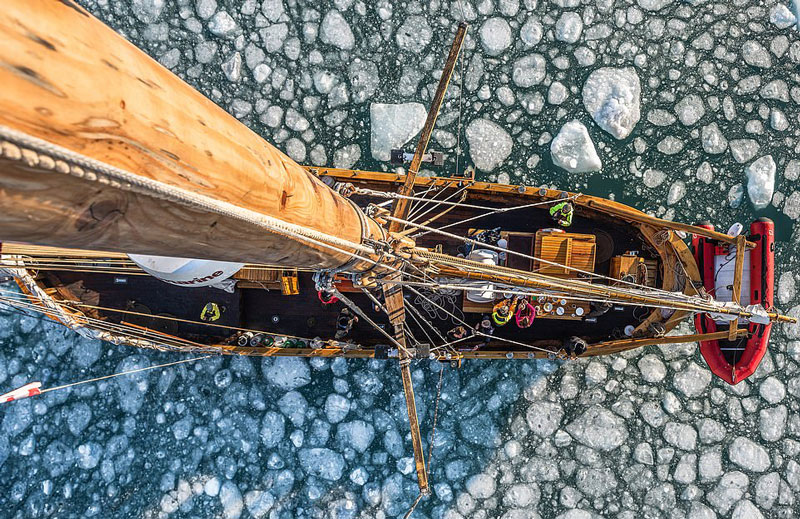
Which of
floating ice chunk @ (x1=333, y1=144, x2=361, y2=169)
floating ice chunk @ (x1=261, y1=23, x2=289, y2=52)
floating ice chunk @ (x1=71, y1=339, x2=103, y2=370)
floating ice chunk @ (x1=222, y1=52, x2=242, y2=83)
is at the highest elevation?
floating ice chunk @ (x1=261, y1=23, x2=289, y2=52)

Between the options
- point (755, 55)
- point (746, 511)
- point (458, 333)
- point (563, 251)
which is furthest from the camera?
point (755, 55)

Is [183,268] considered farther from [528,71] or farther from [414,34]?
[528,71]

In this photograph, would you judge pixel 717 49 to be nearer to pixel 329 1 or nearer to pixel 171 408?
pixel 329 1

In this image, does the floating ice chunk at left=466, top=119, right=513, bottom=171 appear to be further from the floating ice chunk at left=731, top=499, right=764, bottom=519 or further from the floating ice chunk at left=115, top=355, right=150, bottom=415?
the floating ice chunk at left=731, top=499, right=764, bottom=519

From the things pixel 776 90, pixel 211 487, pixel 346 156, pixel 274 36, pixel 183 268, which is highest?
pixel 274 36

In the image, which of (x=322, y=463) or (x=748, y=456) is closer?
(x=322, y=463)

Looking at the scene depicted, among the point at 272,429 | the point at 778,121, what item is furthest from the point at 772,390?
the point at 272,429

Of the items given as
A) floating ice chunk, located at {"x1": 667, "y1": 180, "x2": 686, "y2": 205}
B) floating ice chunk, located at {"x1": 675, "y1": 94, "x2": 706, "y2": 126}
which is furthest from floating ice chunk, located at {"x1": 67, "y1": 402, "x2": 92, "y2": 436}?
floating ice chunk, located at {"x1": 675, "y1": 94, "x2": 706, "y2": 126}

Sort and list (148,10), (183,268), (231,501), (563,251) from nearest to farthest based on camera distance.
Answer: (183,268)
(563,251)
(231,501)
(148,10)
